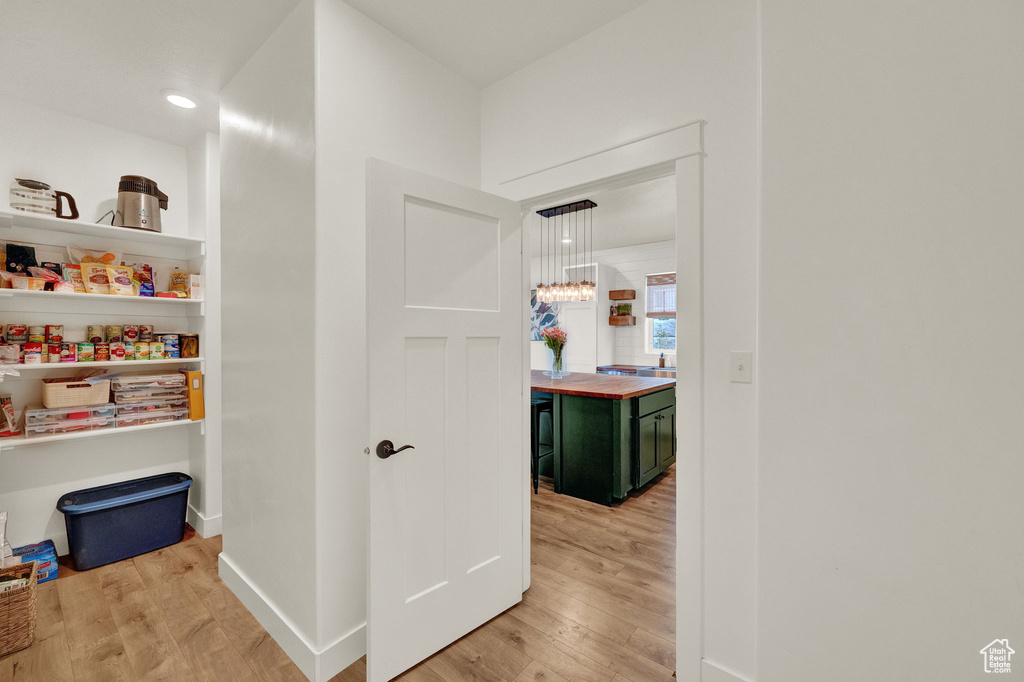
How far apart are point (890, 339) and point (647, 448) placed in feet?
9.70

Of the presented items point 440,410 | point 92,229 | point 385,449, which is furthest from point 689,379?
point 92,229

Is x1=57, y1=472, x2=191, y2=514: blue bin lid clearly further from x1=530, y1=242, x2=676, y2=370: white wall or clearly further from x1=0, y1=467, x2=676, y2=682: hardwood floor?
x1=530, y1=242, x2=676, y2=370: white wall

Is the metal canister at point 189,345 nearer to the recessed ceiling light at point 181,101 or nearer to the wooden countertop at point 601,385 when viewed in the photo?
the recessed ceiling light at point 181,101

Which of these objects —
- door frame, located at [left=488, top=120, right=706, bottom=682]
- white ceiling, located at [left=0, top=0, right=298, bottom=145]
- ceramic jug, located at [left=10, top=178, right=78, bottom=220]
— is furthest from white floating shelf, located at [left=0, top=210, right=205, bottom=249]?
door frame, located at [left=488, top=120, right=706, bottom=682]

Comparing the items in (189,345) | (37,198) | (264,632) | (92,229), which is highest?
(37,198)

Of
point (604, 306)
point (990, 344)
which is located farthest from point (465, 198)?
point (604, 306)

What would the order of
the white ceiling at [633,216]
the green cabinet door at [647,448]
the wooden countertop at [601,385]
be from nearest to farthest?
the wooden countertop at [601,385] < the green cabinet door at [647,448] < the white ceiling at [633,216]

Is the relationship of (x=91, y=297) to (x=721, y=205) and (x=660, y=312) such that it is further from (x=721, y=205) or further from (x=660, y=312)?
(x=660, y=312)

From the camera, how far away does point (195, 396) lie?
113 inches

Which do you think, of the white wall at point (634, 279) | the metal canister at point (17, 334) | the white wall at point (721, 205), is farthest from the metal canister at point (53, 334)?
the white wall at point (634, 279)

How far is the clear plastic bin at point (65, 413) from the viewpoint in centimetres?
239

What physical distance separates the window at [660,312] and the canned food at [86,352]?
607 centimetres

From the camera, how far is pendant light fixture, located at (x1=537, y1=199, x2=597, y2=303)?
4932mm

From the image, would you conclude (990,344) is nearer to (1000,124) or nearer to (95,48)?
(1000,124)
